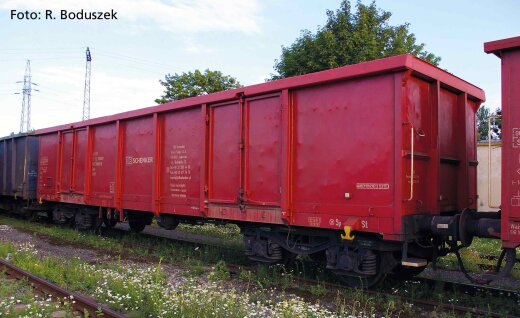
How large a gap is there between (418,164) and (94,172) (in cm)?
904

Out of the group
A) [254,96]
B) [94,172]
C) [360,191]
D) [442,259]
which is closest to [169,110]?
[254,96]

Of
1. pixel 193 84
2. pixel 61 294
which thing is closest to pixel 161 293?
pixel 61 294

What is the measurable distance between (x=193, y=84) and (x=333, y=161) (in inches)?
951

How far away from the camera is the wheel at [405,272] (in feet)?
24.0

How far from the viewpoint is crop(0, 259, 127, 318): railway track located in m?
5.21

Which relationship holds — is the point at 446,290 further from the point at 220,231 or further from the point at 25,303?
the point at 220,231

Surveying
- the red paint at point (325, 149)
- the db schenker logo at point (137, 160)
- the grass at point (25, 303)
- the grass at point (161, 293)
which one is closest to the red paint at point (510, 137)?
the red paint at point (325, 149)

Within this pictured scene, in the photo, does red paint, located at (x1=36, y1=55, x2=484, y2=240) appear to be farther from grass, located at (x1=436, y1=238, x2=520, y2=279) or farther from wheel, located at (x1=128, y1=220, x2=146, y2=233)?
wheel, located at (x1=128, y1=220, x2=146, y2=233)

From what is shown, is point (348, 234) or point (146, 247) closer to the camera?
point (348, 234)

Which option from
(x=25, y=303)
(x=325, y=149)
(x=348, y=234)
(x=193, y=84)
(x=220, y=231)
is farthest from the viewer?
(x=193, y=84)

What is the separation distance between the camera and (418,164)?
623cm

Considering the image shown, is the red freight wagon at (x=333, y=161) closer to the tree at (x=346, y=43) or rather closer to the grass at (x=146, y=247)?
the grass at (x=146, y=247)

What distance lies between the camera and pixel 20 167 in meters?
15.7

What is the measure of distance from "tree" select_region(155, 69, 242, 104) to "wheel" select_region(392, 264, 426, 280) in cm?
2311
